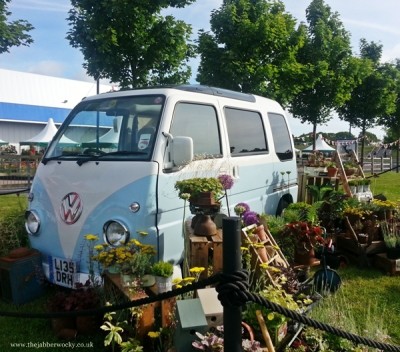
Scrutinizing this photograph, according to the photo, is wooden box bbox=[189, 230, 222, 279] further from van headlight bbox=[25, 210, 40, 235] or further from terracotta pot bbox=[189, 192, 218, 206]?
van headlight bbox=[25, 210, 40, 235]

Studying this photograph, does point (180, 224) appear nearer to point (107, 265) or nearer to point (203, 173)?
point (203, 173)

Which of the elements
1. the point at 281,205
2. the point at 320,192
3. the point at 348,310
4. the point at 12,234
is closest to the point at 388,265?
the point at 281,205

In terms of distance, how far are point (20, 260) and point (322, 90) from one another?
18.2 meters

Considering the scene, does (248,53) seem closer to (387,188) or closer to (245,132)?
(387,188)

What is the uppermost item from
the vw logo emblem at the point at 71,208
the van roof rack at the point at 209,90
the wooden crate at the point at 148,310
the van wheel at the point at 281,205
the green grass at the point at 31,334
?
the van roof rack at the point at 209,90

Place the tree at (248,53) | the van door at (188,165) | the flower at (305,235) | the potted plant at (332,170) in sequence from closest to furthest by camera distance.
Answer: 1. the van door at (188,165)
2. the flower at (305,235)
3. the potted plant at (332,170)
4. the tree at (248,53)

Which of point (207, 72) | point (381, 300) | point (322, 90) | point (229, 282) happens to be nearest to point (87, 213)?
point (229, 282)

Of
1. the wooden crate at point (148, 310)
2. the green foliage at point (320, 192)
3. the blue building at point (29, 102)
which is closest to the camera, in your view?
the wooden crate at point (148, 310)

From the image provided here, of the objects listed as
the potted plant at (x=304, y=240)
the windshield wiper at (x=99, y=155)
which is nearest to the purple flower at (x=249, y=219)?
the potted plant at (x=304, y=240)

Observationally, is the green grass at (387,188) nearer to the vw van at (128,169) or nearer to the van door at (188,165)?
the van door at (188,165)

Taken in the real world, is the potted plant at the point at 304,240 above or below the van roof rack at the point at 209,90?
below

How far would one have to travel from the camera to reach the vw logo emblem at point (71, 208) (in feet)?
12.3

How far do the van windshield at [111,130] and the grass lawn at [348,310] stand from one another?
1576 millimetres

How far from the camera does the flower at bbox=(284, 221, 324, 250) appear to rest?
4266mm
